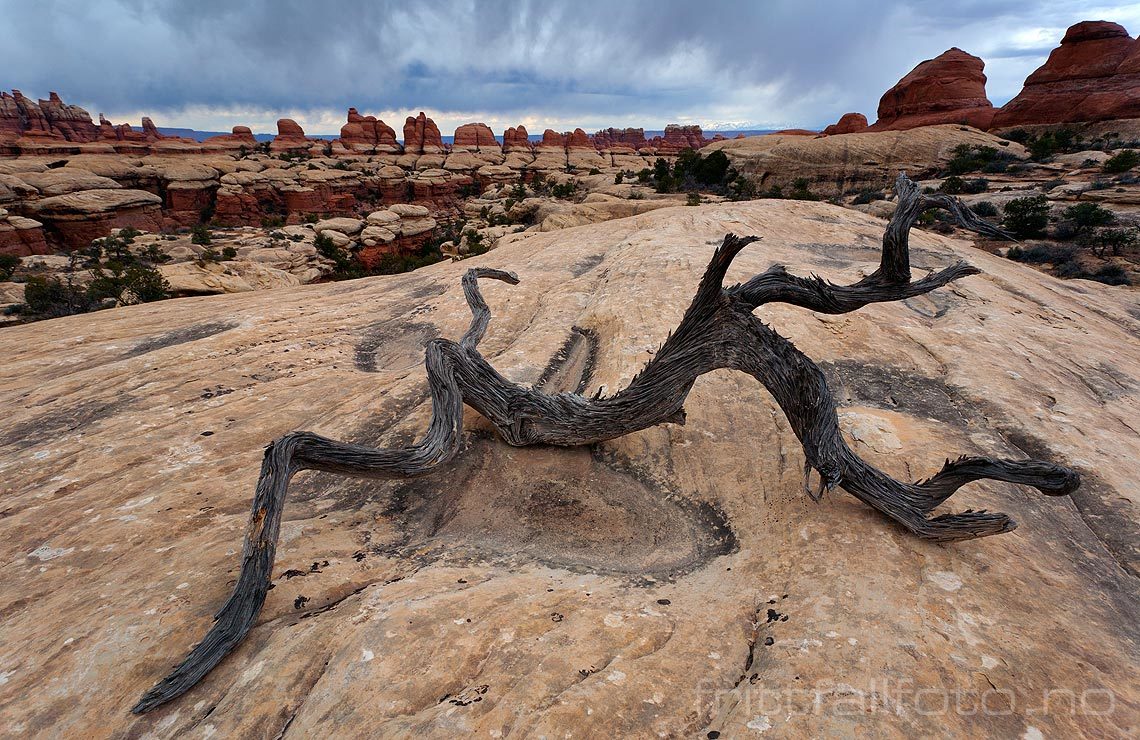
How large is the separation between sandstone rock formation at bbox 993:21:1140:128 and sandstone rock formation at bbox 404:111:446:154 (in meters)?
74.6

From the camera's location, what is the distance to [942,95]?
54.2 meters

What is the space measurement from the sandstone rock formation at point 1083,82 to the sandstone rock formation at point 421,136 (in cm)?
7458

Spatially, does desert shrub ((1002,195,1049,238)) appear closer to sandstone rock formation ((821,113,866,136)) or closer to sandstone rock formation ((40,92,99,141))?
sandstone rock formation ((821,113,866,136))

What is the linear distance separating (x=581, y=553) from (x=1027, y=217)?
87.2ft

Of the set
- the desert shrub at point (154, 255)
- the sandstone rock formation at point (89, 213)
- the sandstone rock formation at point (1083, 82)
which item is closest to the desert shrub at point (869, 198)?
the sandstone rock formation at point (1083, 82)

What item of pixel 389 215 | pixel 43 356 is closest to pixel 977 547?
pixel 43 356

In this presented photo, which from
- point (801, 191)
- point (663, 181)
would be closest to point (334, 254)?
point (663, 181)

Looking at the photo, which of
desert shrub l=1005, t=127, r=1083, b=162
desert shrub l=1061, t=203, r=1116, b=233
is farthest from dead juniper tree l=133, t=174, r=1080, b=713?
desert shrub l=1005, t=127, r=1083, b=162

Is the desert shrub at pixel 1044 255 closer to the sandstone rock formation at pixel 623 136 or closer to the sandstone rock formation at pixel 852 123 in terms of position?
the sandstone rock formation at pixel 852 123

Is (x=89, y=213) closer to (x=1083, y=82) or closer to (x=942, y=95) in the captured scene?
(x=942, y=95)

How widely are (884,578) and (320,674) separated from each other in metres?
4.03

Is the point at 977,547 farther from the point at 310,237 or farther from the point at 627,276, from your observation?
the point at 310,237

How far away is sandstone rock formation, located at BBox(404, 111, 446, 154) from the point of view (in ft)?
265

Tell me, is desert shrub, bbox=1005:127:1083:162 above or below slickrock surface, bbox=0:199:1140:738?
above
